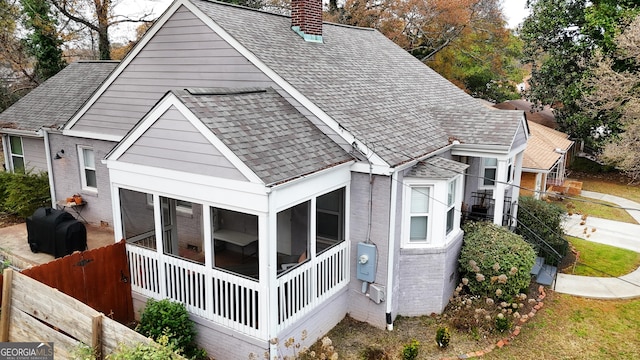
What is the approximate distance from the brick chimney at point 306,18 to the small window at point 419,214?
5.91 m

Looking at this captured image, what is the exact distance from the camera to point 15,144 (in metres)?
17.4

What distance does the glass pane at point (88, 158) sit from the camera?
1473 cm

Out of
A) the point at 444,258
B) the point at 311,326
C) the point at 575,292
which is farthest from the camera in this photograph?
the point at 575,292

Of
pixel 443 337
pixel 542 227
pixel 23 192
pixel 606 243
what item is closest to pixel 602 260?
pixel 606 243

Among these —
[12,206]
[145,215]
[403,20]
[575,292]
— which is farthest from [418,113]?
[403,20]

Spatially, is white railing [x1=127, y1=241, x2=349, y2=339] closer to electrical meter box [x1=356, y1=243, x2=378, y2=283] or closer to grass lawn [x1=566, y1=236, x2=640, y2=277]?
electrical meter box [x1=356, y1=243, x2=378, y2=283]

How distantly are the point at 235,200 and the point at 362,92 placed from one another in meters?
5.79

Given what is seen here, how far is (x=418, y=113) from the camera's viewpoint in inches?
501

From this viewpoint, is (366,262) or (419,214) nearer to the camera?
(366,262)

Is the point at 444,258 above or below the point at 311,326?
above

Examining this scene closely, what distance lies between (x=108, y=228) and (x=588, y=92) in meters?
25.3

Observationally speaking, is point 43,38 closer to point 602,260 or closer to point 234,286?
point 234,286

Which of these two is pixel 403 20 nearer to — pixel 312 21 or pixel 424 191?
Result: pixel 312 21

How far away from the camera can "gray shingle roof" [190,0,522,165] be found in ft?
32.8
